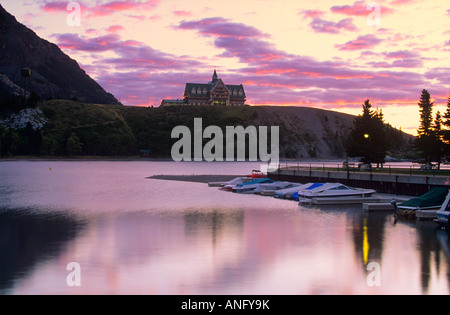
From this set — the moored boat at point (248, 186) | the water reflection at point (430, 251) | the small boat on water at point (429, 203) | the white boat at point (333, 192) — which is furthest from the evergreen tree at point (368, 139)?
the water reflection at point (430, 251)

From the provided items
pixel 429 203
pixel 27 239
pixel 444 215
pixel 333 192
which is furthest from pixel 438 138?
pixel 27 239

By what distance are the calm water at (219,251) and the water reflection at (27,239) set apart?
0.06m

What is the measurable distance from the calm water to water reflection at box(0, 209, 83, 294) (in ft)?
0.20

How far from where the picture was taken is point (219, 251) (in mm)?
30703

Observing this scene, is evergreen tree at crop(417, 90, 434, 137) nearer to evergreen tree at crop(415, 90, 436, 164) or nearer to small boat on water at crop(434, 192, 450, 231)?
evergreen tree at crop(415, 90, 436, 164)

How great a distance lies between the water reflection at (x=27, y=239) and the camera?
2508 centimetres

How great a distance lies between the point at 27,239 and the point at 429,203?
112ft

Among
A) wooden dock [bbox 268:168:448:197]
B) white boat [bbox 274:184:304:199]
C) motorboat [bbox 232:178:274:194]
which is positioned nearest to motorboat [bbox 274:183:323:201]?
white boat [bbox 274:184:304:199]

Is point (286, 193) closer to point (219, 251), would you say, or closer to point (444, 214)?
point (444, 214)

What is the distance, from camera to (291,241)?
1366 inches

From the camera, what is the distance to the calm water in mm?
22594

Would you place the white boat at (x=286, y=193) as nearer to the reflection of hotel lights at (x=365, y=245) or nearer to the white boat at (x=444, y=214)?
the reflection of hotel lights at (x=365, y=245)

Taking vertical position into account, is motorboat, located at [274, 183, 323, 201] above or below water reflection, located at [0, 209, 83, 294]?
above
